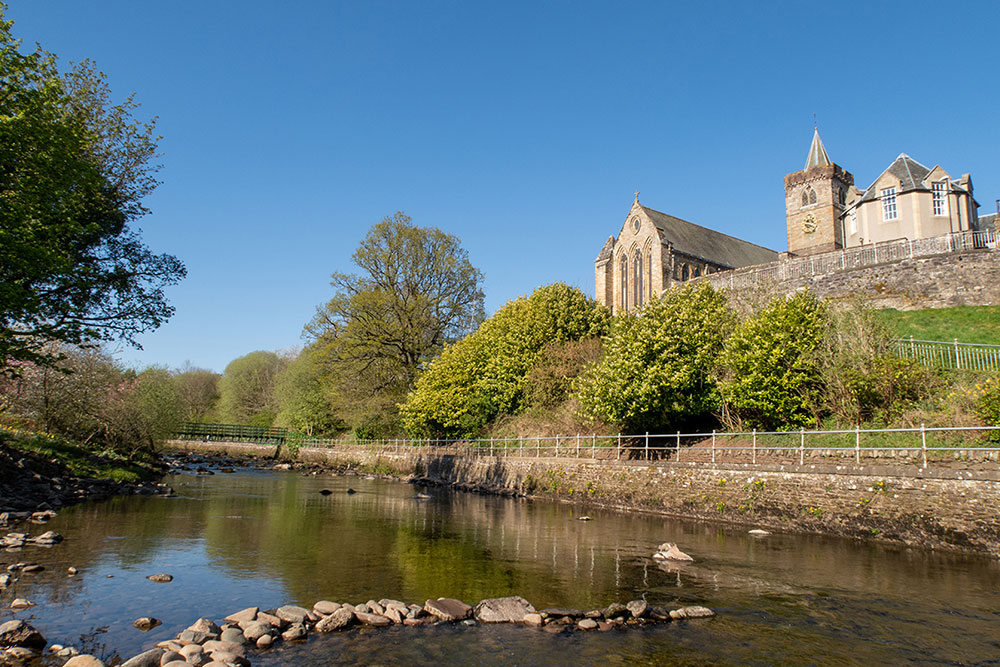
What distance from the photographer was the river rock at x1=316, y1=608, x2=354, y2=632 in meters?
7.76

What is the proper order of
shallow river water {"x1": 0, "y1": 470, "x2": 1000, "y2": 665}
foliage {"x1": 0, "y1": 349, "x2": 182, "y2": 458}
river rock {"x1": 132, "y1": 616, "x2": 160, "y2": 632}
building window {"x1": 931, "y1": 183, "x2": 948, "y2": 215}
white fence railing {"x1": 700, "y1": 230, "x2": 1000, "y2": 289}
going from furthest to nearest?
building window {"x1": 931, "y1": 183, "x2": 948, "y2": 215}, white fence railing {"x1": 700, "y1": 230, "x2": 1000, "y2": 289}, foliage {"x1": 0, "y1": 349, "x2": 182, "y2": 458}, river rock {"x1": 132, "y1": 616, "x2": 160, "y2": 632}, shallow river water {"x1": 0, "y1": 470, "x2": 1000, "y2": 665}

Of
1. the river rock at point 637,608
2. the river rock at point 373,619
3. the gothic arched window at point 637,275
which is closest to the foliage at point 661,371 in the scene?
the river rock at point 637,608

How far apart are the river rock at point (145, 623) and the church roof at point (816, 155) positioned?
6803 cm

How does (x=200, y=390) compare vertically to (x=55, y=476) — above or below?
above

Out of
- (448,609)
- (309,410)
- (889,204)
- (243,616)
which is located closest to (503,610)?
(448,609)

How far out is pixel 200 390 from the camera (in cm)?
8962

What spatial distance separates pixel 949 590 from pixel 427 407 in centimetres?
3164

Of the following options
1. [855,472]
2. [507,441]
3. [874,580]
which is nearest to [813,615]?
[874,580]

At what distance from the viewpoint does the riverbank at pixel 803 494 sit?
13125 millimetres

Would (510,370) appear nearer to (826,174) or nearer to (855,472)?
(855,472)

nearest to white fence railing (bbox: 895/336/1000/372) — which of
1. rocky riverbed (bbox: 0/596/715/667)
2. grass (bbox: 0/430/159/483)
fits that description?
rocky riverbed (bbox: 0/596/715/667)

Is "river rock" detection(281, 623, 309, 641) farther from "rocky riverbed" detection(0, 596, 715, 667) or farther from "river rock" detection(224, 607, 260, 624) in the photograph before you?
"river rock" detection(224, 607, 260, 624)

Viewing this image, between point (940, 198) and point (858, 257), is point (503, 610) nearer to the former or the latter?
point (858, 257)

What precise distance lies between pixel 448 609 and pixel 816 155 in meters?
68.0
